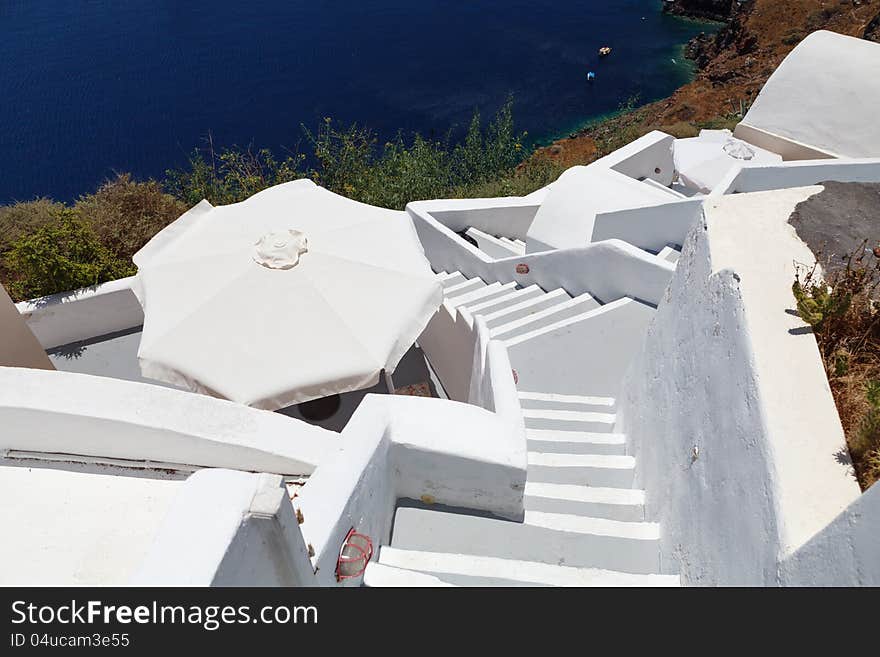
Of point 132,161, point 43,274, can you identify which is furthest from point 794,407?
point 132,161

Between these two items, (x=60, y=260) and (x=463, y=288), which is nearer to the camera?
(x=60, y=260)

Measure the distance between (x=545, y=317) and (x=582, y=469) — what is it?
286 cm

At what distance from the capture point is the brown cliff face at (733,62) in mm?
29656

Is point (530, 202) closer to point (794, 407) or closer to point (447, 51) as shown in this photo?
point (794, 407)

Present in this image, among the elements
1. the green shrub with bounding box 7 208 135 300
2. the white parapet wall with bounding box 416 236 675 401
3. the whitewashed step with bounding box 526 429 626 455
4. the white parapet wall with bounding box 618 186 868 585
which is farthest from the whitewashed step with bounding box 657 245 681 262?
the green shrub with bounding box 7 208 135 300

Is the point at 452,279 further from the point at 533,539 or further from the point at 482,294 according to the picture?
the point at 533,539

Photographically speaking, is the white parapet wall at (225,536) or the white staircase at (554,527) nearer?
the white parapet wall at (225,536)

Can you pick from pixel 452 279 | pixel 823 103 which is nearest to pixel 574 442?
pixel 452 279

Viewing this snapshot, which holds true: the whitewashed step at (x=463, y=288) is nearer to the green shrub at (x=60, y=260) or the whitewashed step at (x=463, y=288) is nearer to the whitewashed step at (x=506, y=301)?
the whitewashed step at (x=506, y=301)

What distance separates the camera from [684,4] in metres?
45.8

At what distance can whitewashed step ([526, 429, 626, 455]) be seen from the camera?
5723 millimetres

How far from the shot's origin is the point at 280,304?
690cm

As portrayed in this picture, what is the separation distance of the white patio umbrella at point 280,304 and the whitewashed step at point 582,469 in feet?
7.14

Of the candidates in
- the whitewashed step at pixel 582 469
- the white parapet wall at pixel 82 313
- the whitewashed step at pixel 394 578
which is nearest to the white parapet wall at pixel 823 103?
the whitewashed step at pixel 582 469
